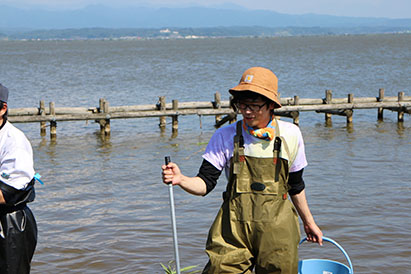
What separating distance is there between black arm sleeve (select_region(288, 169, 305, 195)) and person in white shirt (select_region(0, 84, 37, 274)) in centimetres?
165

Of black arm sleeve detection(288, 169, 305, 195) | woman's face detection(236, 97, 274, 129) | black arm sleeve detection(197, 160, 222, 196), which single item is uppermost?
woman's face detection(236, 97, 274, 129)

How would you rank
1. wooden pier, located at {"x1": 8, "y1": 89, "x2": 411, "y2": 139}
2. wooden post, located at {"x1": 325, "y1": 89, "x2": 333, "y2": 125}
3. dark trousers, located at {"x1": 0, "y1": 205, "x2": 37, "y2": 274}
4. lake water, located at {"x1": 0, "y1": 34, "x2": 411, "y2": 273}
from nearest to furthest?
dark trousers, located at {"x1": 0, "y1": 205, "x2": 37, "y2": 274} < lake water, located at {"x1": 0, "y1": 34, "x2": 411, "y2": 273} < wooden pier, located at {"x1": 8, "y1": 89, "x2": 411, "y2": 139} < wooden post, located at {"x1": 325, "y1": 89, "x2": 333, "y2": 125}

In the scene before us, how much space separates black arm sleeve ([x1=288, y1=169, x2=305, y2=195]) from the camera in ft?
12.5

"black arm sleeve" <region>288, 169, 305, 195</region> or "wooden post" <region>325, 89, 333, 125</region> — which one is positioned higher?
"black arm sleeve" <region>288, 169, 305, 195</region>

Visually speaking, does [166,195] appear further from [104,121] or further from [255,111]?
[104,121]

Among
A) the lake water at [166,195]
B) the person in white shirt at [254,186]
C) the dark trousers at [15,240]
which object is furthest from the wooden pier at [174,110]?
the person in white shirt at [254,186]

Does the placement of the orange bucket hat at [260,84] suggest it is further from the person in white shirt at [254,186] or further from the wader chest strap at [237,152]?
the wader chest strap at [237,152]

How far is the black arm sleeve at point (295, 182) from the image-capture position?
3.82 m

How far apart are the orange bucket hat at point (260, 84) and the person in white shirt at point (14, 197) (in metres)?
1.36

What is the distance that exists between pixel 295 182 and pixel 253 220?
43 cm

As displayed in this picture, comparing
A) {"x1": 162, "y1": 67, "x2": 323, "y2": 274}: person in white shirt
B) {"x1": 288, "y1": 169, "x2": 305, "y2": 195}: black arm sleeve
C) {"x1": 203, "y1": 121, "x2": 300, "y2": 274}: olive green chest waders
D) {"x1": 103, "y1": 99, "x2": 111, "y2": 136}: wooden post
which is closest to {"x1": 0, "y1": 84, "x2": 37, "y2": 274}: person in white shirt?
{"x1": 162, "y1": 67, "x2": 323, "y2": 274}: person in white shirt

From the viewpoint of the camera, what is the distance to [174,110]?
59.3 ft

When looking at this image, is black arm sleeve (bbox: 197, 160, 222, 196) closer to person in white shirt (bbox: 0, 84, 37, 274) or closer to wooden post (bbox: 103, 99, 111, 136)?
person in white shirt (bbox: 0, 84, 37, 274)

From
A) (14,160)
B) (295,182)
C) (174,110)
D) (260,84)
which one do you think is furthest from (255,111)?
(174,110)
